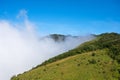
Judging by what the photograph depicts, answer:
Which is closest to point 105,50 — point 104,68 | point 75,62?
point 75,62

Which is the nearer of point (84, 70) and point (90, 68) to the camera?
point (84, 70)

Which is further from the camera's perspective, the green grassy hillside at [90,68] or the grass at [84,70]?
the grass at [84,70]

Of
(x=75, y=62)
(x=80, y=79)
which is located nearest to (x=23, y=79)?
(x=75, y=62)

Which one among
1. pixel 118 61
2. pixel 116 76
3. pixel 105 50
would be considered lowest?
pixel 116 76

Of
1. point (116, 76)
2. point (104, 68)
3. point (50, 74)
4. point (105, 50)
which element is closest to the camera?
point (116, 76)

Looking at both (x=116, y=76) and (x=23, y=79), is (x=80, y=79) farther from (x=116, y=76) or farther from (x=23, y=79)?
(x=23, y=79)

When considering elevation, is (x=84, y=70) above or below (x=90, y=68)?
below

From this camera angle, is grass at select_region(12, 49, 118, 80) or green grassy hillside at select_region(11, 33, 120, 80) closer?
green grassy hillside at select_region(11, 33, 120, 80)

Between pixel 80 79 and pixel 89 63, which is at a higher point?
pixel 89 63

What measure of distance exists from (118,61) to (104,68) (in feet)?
27.5

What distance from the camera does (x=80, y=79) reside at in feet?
326

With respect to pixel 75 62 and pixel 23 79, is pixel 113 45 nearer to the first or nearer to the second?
pixel 75 62

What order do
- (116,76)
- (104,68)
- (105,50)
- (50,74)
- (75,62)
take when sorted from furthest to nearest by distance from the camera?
(105,50)
(75,62)
(50,74)
(104,68)
(116,76)

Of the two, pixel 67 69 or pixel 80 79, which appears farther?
pixel 67 69
